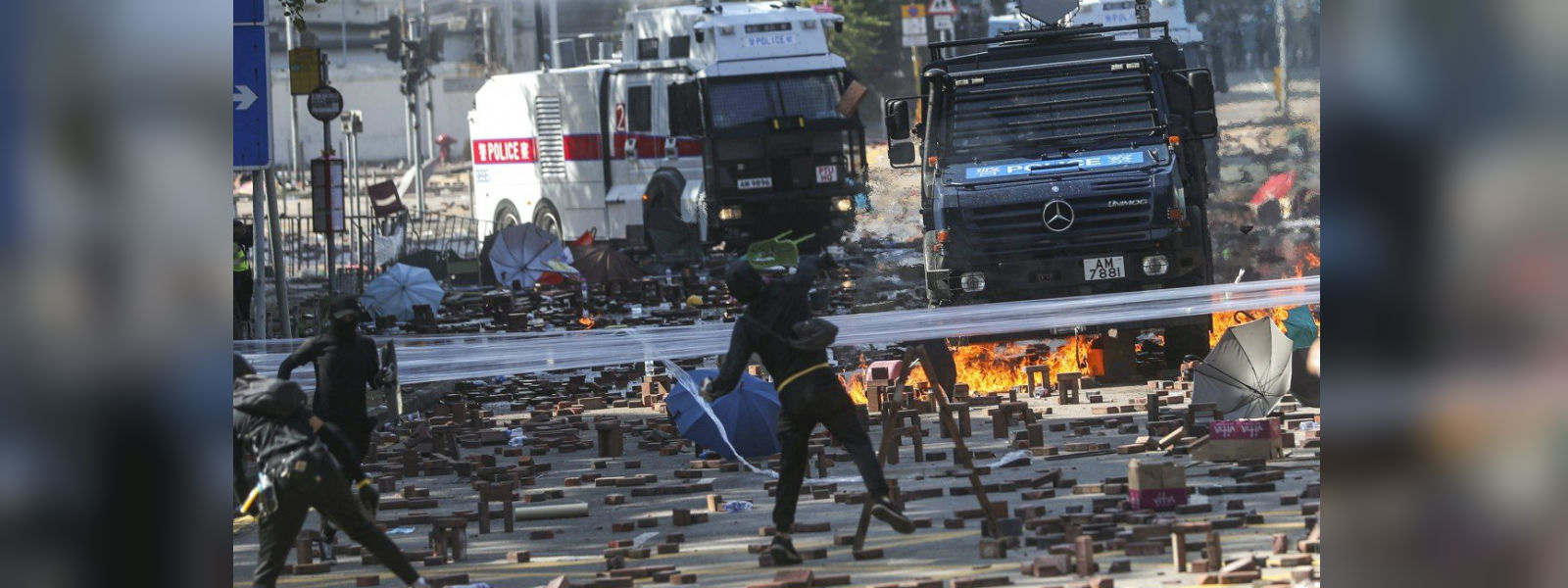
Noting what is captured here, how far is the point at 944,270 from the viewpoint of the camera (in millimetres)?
18406

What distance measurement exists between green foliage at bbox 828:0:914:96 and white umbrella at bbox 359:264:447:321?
3397 centimetres

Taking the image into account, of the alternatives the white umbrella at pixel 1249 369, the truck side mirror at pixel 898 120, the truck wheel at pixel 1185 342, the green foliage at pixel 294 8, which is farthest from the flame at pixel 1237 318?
the green foliage at pixel 294 8

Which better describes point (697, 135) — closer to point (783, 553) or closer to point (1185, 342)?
point (1185, 342)

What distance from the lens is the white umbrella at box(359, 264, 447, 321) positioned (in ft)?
84.6

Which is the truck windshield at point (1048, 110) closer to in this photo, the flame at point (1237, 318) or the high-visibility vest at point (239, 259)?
the flame at point (1237, 318)

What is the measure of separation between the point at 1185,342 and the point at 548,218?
17.2m

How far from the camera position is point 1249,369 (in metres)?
15.5

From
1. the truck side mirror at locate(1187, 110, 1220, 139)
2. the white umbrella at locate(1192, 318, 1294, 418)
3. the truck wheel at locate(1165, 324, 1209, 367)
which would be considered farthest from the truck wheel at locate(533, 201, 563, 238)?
the white umbrella at locate(1192, 318, 1294, 418)

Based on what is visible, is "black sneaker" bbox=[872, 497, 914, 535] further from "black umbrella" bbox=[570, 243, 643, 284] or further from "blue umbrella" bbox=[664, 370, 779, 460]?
"black umbrella" bbox=[570, 243, 643, 284]

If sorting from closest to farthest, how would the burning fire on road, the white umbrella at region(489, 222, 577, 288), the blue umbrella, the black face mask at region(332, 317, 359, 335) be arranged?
the black face mask at region(332, 317, 359, 335), the blue umbrella, the burning fire on road, the white umbrella at region(489, 222, 577, 288)

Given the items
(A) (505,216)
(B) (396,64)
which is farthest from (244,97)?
(B) (396,64)

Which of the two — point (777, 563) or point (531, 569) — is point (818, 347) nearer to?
point (777, 563)
